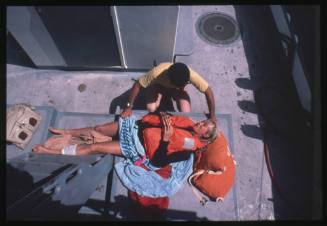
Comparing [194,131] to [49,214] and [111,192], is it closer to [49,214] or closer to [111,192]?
[111,192]

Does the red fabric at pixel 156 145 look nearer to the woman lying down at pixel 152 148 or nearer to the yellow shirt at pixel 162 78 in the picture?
the woman lying down at pixel 152 148

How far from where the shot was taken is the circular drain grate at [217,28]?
23.8 feet

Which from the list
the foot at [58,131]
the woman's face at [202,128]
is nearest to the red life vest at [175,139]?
the woman's face at [202,128]

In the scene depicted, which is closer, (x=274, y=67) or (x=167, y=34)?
(x=167, y=34)

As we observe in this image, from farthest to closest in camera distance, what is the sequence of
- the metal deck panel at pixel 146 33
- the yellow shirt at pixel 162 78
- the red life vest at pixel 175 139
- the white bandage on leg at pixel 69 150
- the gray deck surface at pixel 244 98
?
the gray deck surface at pixel 244 98, the metal deck panel at pixel 146 33, the yellow shirt at pixel 162 78, the white bandage on leg at pixel 69 150, the red life vest at pixel 175 139

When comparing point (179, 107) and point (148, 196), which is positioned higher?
point (179, 107)

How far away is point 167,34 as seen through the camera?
5.81m

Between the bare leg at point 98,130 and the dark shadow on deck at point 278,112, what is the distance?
2.82 m

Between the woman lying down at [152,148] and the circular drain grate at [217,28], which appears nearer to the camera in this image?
the woman lying down at [152,148]

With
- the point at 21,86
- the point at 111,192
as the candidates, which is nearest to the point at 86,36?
the point at 21,86

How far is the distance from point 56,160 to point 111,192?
1060 millimetres

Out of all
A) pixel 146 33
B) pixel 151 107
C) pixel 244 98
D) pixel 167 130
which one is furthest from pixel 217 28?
pixel 167 130

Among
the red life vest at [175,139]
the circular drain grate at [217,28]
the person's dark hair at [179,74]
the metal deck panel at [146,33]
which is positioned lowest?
the red life vest at [175,139]

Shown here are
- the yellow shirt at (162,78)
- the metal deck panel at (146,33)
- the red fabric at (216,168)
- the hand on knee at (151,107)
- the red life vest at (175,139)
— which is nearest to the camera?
the red fabric at (216,168)
